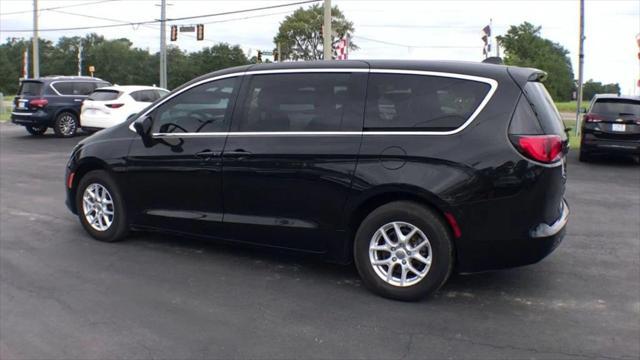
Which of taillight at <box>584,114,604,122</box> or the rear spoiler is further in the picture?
taillight at <box>584,114,604,122</box>

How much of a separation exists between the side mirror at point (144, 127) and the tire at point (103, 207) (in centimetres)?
62

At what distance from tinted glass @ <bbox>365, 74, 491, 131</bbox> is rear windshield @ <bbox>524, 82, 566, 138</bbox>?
0.34 metres

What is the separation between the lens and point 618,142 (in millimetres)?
13180

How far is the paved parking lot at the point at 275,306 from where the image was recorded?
383 centimetres

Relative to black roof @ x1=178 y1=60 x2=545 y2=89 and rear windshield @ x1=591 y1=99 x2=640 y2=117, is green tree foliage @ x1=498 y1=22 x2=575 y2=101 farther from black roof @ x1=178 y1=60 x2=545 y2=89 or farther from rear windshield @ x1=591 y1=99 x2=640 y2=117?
black roof @ x1=178 y1=60 x2=545 y2=89

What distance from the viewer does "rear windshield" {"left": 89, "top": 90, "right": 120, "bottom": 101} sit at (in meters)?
17.8

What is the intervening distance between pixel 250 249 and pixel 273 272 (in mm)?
712

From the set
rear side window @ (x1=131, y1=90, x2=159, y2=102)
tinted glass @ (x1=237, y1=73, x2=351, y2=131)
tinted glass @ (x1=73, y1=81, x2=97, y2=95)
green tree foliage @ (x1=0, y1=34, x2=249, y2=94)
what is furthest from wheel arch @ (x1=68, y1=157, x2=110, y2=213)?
green tree foliage @ (x1=0, y1=34, x2=249, y2=94)

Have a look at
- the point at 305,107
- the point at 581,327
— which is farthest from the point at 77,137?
the point at 581,327

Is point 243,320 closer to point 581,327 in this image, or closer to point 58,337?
point 58,337

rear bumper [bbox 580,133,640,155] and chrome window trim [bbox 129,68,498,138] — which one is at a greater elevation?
chrome window trim [bbox 129,68,498,138]

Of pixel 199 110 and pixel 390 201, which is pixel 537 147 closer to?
pixel 390 201

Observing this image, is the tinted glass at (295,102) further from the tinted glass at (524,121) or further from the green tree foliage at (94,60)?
the green tree foliage at (94,60)

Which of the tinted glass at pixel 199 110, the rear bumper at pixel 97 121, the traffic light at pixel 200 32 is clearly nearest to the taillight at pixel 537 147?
the tinted glass at pixel 199 110
